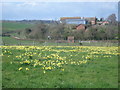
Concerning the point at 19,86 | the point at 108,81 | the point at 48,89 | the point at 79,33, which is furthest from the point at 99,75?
the point at 79,33

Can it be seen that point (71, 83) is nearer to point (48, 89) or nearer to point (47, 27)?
point (48, 89)

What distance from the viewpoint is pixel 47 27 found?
7675cm

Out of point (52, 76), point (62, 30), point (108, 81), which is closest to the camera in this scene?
point (108, 81)

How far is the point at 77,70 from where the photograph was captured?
1102cm

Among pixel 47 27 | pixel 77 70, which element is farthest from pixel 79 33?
pixel 77 70

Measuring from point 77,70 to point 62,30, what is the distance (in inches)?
2554

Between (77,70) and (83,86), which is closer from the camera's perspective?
(83,86)

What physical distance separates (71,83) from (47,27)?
69.2m

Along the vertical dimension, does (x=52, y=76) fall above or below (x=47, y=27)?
below

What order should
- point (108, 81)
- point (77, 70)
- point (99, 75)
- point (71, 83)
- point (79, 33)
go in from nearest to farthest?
point (71, 83), point (108, 81), point (99, 75), point (77, 70), point (79, 33)

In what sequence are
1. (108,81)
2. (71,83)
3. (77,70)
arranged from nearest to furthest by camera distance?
(71,83)
(108,81)
(77,70)

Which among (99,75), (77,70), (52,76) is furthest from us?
(77,70)

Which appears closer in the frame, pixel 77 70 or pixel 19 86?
pixel 19 86

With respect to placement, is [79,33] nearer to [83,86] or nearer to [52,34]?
[52,34]
